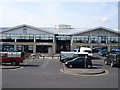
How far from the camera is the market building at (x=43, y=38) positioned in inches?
2051

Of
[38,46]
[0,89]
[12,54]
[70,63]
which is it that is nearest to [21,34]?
[38,46]

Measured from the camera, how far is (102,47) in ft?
176

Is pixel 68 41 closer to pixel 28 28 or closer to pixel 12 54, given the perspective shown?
pixel 28 28

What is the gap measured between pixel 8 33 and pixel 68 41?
19383 mm

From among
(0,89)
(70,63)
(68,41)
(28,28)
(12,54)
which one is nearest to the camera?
(0,89)

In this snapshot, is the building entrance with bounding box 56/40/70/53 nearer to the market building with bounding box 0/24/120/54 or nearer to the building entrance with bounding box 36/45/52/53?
the market building with bounding box 0/24/120/54

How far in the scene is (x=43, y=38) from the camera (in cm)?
5278

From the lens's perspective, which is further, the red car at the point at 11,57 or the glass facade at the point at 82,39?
the glass facade at the point at 82,39

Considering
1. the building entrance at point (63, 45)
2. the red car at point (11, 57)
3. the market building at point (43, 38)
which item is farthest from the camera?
the building entrance at point (63, 45)

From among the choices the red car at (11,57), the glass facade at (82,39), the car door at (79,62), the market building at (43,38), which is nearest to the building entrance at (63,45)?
the market building at (43,38)

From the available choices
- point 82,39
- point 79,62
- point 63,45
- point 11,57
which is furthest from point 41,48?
point 79,62

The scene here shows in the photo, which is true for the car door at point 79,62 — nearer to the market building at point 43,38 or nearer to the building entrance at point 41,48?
the market building at point 43,38

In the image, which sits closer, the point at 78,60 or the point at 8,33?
the point at 78,60

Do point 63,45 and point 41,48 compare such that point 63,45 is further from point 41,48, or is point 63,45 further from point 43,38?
point 43,38
